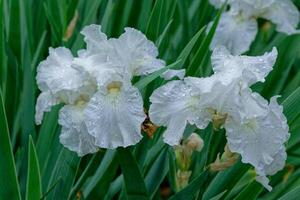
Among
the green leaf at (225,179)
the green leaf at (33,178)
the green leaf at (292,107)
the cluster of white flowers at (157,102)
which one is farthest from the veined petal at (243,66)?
the green leaf at (33,178)

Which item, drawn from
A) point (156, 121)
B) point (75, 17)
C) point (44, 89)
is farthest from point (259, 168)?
point (75, 17)

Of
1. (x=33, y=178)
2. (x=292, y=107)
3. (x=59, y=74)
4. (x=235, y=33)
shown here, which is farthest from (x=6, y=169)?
(x=235, y=33)

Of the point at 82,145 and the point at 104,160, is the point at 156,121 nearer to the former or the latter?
the point at 82,145

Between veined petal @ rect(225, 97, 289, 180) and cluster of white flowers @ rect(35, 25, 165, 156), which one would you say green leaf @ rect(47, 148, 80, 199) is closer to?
cluster of white flowers @ rect(35, 25, 165, 156)

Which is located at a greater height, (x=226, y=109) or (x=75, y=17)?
(x=226, y=109)

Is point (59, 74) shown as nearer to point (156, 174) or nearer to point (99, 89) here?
point (99, 89)

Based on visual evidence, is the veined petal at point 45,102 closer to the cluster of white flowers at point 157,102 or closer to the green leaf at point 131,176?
the cluster of white flowers at point 157,102
